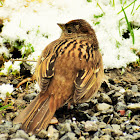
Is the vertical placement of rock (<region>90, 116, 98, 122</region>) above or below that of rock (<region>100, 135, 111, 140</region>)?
above

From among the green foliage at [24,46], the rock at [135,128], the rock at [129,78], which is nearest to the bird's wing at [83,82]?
the rock at [135,128]

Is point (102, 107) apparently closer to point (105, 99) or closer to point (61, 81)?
point (105, 99)

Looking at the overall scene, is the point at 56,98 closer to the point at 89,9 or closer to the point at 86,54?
the point at 86,54

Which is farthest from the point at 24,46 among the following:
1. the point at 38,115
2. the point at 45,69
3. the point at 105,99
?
the point at 38,115

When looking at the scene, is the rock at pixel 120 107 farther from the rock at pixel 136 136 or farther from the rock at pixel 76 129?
the rock at pixel 76 129

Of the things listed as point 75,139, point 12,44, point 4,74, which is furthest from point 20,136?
point 12,44

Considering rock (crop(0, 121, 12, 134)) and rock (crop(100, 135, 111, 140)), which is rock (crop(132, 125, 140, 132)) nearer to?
rock (crop(100, 135, 111, 140))

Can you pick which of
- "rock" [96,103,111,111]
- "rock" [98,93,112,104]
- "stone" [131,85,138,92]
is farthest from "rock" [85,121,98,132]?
"stone" [131,85,138,92]
